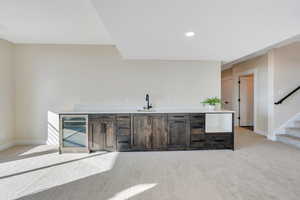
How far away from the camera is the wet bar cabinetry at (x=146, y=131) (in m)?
3.62

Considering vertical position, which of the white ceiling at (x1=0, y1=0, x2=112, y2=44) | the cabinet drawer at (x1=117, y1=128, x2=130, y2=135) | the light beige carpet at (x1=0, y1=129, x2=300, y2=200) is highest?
the white ceiling at (x1=0, y1=0, x2=112, y2=44)

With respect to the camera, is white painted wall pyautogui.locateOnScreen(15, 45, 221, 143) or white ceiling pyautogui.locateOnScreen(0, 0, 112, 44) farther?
white painted wall pyautogui.locateOnScreen(15, 45, 221, 143)

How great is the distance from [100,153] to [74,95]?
174 cm

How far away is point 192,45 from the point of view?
10.8 ft

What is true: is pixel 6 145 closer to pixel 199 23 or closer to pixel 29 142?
pixel 29 142

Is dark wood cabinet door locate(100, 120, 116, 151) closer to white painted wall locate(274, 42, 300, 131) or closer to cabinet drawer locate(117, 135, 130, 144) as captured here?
cabinet drawer locate(117, 135, 130, 144)

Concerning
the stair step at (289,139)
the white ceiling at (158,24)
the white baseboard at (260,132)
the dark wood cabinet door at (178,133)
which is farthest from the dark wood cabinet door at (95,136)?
the white baseboard at (260,132)

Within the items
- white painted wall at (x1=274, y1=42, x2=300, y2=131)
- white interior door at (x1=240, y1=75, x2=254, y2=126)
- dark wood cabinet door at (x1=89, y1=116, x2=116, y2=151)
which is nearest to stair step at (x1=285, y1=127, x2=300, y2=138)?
white painted wall at (x1=274, y1=42, x2=300, y2=131)

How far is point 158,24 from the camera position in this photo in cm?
238

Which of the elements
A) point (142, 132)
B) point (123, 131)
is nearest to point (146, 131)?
point (142, 132)

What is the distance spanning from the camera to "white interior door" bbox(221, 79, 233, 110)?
22.7 ft

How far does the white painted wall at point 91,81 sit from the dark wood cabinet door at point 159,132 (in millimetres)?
788

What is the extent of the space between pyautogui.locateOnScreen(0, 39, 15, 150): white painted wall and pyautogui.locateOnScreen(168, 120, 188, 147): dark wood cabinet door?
3.99 metres

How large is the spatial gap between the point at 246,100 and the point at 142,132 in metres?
5.06
